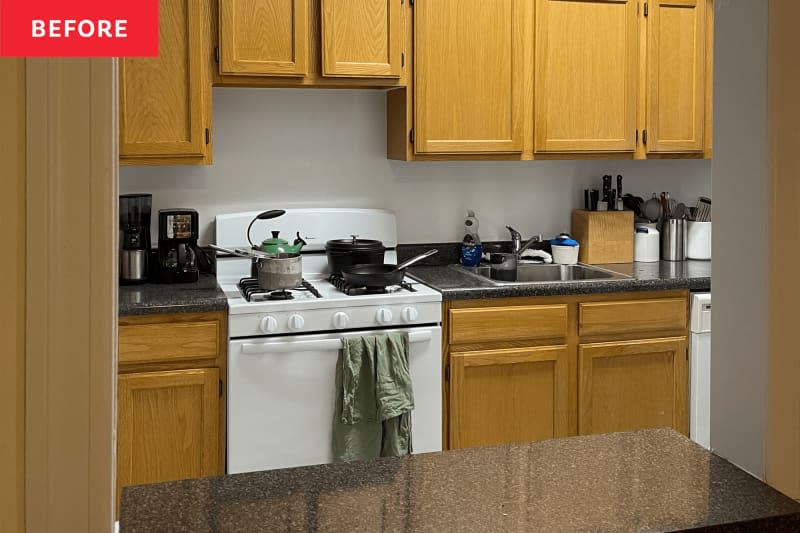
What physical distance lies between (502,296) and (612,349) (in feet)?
1.66

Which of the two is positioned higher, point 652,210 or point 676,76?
point 676,76

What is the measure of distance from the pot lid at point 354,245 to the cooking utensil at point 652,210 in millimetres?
1284

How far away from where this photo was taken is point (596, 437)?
143 cm

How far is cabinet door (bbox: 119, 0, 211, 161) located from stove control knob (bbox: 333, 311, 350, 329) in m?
0.77

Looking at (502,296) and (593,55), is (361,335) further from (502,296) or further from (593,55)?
(593,55)

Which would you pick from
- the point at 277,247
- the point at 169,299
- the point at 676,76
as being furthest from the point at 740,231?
the point at 676,76

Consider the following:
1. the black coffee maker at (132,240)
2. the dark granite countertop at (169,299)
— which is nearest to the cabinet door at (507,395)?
the dark granite countertop at (169,299)

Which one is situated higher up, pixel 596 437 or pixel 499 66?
pixel 499 66

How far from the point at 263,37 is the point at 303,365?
1.19 meters

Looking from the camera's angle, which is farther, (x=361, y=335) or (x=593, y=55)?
(x=593, y=55)

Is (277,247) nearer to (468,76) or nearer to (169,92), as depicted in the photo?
(169,92)

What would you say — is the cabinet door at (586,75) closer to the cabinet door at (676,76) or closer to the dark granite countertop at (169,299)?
the cabinet door at (676,76)

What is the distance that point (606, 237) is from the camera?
3963mm
